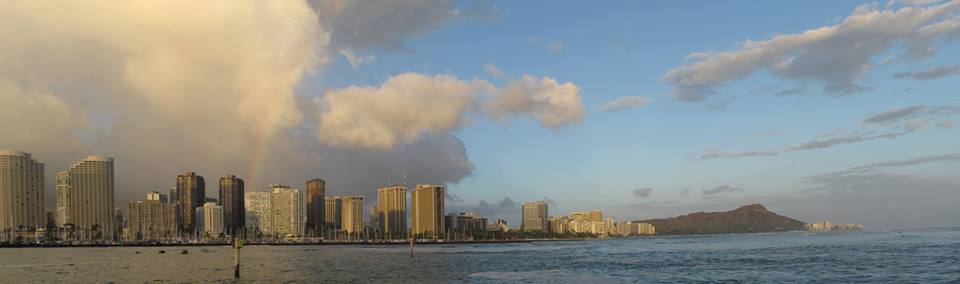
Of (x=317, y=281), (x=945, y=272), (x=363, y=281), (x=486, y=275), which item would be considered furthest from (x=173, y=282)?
(x=945, y=272)

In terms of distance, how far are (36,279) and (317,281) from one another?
3119 cm

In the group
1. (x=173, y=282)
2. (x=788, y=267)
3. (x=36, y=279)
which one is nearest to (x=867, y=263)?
(x=788, y=267)

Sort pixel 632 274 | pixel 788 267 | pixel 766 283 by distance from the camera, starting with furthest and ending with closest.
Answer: pixel 788 267, pixel 632 274, pixel 766 283

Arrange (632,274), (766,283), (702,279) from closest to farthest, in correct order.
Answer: (766,283)
(702,279)
(632,274)

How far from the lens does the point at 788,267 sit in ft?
267

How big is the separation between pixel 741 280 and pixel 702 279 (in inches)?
144

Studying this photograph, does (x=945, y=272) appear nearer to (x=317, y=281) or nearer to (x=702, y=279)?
(x=702, y=279)

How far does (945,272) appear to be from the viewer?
67625 millimetres

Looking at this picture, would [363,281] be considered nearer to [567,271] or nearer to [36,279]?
[567,271]

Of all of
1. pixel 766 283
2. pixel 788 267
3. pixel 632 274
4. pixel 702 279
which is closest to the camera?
pixel 766 283

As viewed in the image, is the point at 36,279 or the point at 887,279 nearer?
the point at 887,279

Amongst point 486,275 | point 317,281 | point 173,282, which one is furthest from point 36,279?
point 486,275

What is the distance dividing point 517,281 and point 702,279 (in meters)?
16.5

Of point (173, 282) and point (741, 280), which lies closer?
point (741, 280)
